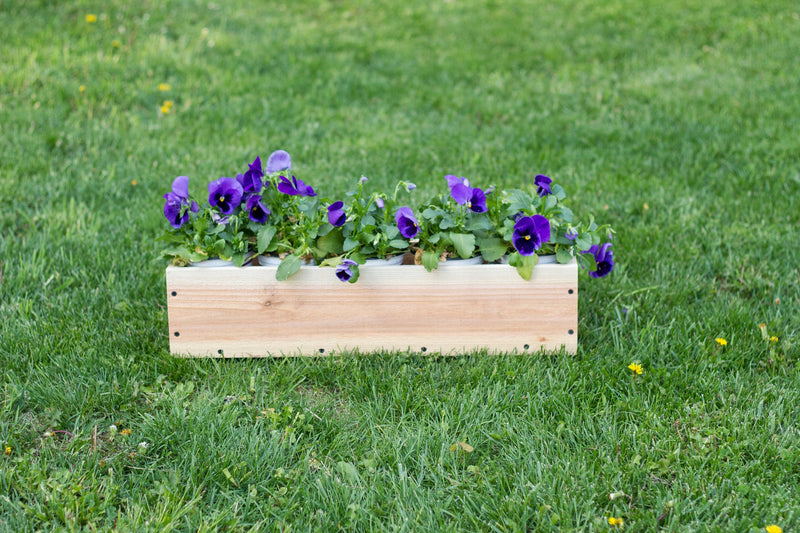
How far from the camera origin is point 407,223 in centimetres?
234

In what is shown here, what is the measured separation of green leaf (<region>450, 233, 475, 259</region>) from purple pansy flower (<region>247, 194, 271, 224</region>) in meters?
0.66

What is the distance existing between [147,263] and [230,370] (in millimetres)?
992

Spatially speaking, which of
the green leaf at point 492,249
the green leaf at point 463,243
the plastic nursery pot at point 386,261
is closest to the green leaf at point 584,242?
the green leaf at point 492,249

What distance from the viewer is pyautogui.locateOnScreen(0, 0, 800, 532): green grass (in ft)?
5.96

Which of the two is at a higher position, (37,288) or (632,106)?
(632,106)

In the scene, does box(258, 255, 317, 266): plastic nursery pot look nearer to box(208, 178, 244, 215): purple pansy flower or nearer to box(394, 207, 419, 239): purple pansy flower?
box(208, 178, 244, 215): purple pansy flower

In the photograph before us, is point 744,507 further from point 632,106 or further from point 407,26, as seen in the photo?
point 407,26

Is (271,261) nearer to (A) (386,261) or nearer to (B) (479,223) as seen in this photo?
(A) (386,261)

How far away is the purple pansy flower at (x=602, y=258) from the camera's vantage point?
8.03 ft

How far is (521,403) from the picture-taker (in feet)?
7.16

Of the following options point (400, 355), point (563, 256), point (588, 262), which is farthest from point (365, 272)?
point (588, 262)

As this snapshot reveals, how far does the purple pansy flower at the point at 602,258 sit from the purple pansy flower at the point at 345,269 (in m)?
0.84

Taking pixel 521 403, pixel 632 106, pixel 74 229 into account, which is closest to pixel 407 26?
pixel 632 106

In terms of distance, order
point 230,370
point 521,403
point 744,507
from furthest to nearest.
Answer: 1. point 230,370
2. point 521,403
3. point 744,507
